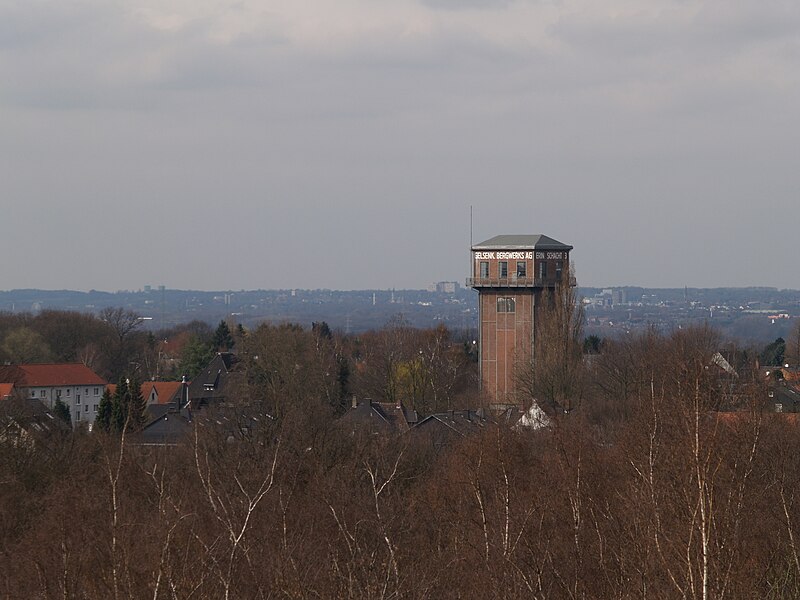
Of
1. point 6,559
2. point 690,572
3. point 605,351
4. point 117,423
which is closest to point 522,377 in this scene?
point 605,351

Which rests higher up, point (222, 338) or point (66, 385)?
point (222, 338)

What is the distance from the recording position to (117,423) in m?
45.0

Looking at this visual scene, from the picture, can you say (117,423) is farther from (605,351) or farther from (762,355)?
(762,355)

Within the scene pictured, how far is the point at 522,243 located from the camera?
196 ft

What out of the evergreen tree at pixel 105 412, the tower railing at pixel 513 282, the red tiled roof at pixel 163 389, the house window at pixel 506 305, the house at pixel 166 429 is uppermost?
the tower railing at pixel 513 282

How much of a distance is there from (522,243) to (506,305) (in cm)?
302

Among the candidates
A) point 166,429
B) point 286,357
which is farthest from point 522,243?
point 166,429

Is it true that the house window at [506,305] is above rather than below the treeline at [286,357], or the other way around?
above

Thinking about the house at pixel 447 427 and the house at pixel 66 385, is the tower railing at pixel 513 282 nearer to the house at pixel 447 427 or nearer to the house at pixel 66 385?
the house at pixel 447 427

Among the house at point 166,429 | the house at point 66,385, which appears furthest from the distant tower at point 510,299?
the house at point 66,385

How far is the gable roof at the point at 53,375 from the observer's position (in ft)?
214

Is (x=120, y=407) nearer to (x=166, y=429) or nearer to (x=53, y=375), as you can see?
(x=166, y=429)

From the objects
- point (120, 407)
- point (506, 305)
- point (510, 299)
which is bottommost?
point (120, 407)

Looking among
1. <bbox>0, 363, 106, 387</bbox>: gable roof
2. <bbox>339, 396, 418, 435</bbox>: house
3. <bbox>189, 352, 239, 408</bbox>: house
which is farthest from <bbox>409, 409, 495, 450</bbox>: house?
<bbox>0, 363, 106, 387</bbox>: gable roof
